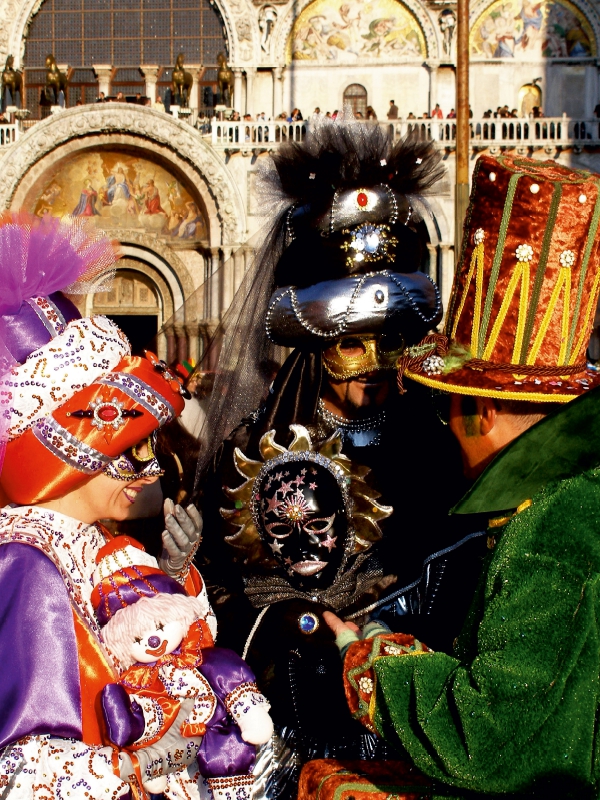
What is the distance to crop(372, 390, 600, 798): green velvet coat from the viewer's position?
156 centimetres

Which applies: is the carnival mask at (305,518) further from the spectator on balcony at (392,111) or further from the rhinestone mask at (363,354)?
the spectator on balcony at (392,111)

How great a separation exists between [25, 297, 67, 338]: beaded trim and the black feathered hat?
82cm

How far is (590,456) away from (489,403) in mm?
308

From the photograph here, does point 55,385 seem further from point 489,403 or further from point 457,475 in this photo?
point 457,475

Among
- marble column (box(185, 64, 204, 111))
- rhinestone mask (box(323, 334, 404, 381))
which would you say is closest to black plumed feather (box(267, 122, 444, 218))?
rhinestone mask (box(323, 334, 404, 381))

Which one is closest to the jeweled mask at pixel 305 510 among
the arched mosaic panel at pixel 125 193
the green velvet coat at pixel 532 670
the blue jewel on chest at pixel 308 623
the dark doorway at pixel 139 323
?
the blue jewel on chest at pixel 308 623

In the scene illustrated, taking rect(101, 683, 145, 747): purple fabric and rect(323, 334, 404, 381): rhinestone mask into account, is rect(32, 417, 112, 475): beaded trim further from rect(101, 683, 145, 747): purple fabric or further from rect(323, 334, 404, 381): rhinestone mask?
rect(323, 334, 404, 381): rhinestone mask

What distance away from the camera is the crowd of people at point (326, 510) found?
165cm

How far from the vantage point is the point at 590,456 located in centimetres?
177

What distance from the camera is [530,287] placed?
2.02 meters

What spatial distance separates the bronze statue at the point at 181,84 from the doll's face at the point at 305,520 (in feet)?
50.5

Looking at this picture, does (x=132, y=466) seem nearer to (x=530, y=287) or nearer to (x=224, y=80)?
(x=530, y=287)

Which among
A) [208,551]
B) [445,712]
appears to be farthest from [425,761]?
[208,551]

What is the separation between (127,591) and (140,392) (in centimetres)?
47
